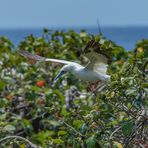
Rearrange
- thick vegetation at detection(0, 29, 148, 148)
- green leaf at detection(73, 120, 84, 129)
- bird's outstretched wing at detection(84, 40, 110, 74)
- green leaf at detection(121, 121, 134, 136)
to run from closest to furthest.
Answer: green leaf at detection(121, 121, 134, 136) → thick vegetation at detection(0, 29, 148, 148) → green leaf at detection(73, 120, 84, 129) → bird's outstretched wing at detection(84, 40, 110, 74)

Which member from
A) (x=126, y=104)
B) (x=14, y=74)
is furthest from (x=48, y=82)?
(x=126, y=104)

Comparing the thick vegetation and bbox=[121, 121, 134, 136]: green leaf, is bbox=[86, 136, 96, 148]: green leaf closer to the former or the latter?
the thick vegetation

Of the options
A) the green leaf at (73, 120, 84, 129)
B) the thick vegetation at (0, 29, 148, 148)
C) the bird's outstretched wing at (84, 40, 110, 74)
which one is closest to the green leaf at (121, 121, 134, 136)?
the thick vegetation at (0, 29, 148, 148)

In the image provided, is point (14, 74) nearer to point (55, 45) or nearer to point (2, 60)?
point (2, 60)

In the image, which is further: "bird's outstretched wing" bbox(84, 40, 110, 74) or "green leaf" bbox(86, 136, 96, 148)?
"bird's outstretched wing" bbox(84, 40, 110, 74)

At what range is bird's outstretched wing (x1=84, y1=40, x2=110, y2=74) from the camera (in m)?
4.40

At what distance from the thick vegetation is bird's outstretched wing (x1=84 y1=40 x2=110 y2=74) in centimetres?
4

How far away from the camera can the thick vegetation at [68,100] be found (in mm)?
4031

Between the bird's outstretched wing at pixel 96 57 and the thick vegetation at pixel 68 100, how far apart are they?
0.14ft

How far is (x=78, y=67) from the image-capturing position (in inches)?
224

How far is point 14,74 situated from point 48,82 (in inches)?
14.6

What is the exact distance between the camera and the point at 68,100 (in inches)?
272

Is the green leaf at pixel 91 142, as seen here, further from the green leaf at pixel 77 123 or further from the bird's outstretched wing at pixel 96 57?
the bird's outstretched wing at pixel 96 57

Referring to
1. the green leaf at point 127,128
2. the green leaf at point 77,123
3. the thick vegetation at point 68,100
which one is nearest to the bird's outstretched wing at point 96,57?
the thick vegetation at point 68,100
